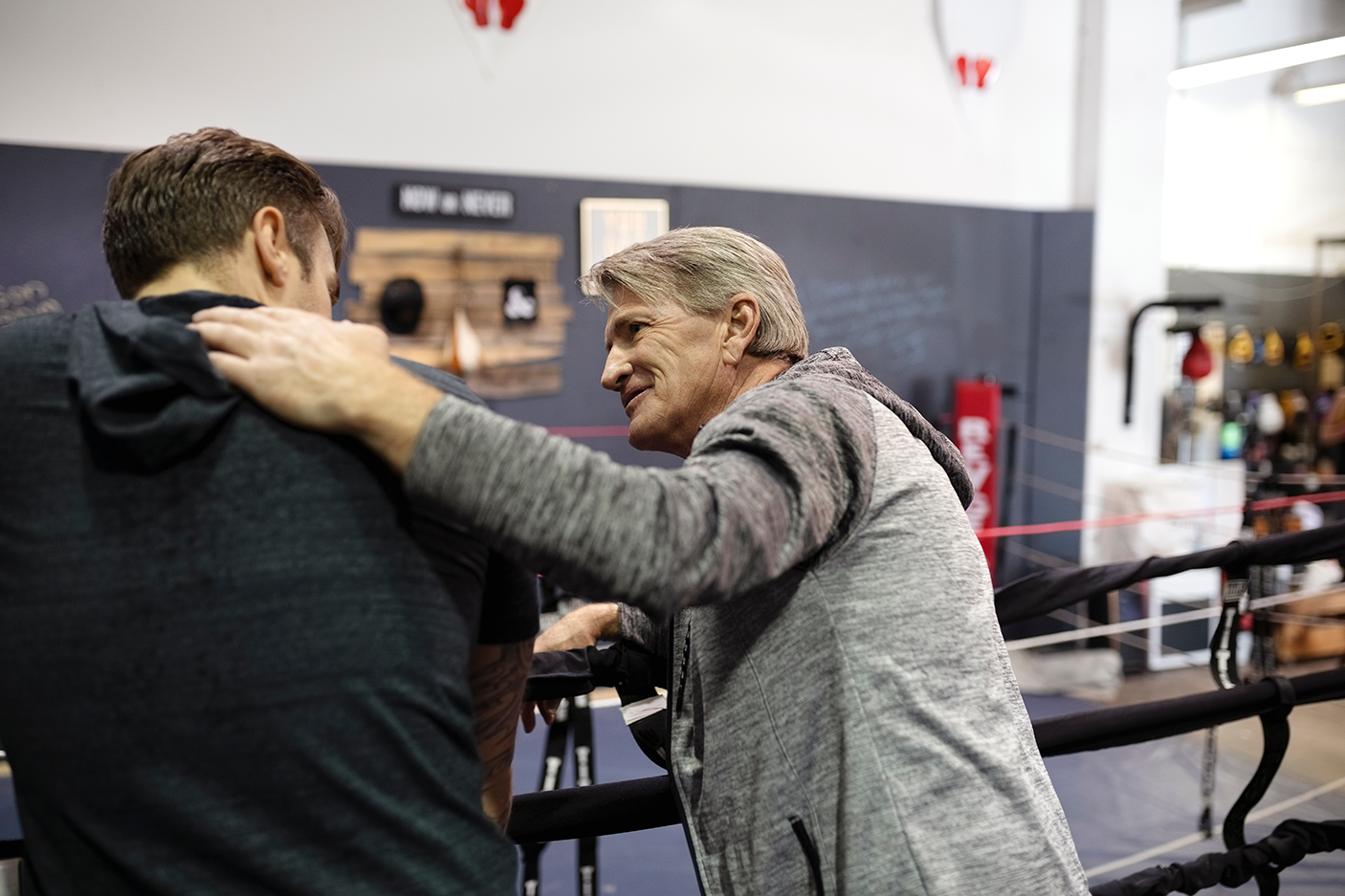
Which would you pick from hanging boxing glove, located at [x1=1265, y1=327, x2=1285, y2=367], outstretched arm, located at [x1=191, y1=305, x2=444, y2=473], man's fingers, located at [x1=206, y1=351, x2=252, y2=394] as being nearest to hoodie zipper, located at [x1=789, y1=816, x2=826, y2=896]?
outstretched arm, located at [x1=191, y1=305, x2=444, y2=473]

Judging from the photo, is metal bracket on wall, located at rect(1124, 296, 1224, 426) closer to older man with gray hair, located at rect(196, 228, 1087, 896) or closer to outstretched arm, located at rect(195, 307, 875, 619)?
older man with gray hair, located at rect(196, 228, 1087, 896)

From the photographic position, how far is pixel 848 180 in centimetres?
493

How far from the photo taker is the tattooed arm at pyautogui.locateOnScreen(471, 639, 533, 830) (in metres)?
0.94

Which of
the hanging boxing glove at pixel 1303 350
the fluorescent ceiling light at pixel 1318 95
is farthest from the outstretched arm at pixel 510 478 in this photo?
the fluorescent ceiling light at pixel 1318 95

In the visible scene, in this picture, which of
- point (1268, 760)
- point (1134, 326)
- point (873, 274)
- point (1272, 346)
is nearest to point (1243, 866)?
point (1268, 760)

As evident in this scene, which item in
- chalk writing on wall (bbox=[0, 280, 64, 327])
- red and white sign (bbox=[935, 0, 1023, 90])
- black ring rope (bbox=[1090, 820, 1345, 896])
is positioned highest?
red and white sign (bbox=[935, 0, 1023, 90])

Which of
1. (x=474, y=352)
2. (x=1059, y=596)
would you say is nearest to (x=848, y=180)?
(x=474, y=352)

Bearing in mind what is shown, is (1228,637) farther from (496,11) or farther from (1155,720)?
(496,11)

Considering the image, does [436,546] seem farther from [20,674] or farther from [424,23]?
[424,23]

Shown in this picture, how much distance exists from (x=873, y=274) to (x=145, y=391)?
458 cm

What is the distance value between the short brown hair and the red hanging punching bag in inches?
223

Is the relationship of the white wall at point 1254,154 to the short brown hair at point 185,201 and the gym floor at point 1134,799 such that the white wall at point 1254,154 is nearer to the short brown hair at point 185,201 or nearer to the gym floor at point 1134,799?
the gym floor at point 1134,799

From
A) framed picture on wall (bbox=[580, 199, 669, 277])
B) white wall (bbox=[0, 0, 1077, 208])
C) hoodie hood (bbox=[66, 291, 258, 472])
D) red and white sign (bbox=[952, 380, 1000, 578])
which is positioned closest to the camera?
hoodie hood (bbox=[66, 291, 258, 472])

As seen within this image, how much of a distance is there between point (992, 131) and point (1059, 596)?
423 cm
